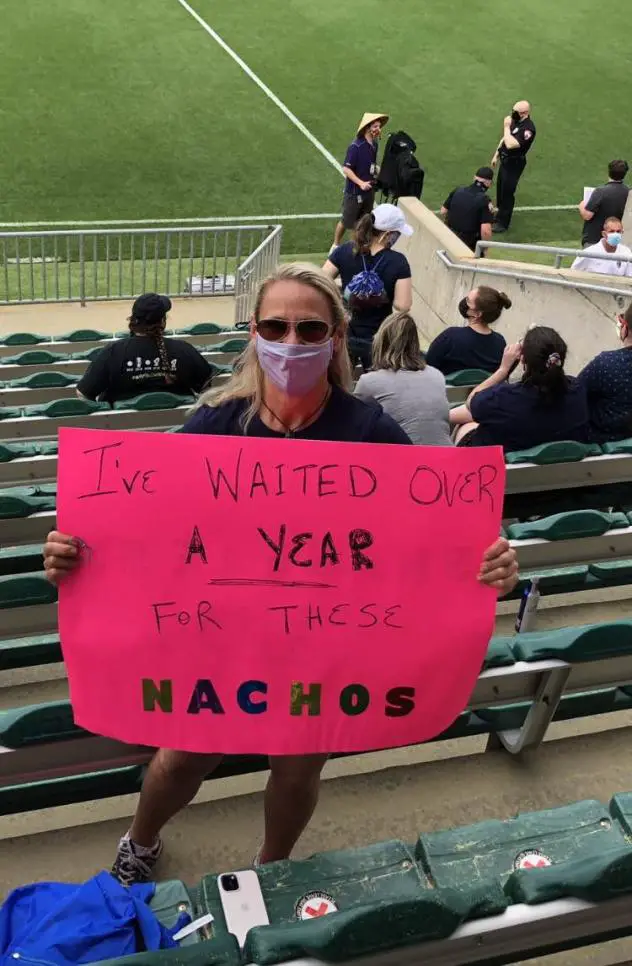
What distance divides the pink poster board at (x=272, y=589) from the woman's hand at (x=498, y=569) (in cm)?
2

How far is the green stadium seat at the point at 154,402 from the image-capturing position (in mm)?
4578

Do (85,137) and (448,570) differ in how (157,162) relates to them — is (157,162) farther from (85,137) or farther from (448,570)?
(448,570)

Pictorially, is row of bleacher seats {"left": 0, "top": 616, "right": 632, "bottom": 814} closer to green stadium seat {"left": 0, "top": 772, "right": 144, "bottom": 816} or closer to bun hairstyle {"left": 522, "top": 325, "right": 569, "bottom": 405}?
green stadium seat {"left": 0, "top": 772, "right": 144, "bottom": 816}

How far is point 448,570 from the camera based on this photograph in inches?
74.8

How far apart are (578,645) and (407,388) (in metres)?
1.97

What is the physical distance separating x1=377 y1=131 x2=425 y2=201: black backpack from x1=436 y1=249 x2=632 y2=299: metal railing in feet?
9.66

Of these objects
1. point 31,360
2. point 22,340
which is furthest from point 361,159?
point 31,360

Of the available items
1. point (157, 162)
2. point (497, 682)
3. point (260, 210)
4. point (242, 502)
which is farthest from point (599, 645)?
point (157, 162)

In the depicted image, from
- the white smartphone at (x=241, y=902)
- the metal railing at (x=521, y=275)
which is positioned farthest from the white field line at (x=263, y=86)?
the white smartphone at (x=241, y=902)

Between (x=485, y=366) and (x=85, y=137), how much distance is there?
11553 mm

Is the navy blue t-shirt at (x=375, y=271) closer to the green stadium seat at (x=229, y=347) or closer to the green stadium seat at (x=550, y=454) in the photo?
the green stadium seat at (x=229, y=347)

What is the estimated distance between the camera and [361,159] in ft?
35.0

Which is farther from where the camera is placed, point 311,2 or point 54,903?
point 311,2

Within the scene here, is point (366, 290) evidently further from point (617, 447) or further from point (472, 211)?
point (472, 211)
